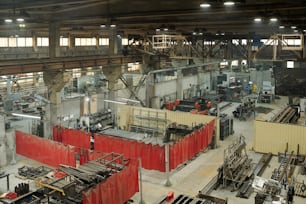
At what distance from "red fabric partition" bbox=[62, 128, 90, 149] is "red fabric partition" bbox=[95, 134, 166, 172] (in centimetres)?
137

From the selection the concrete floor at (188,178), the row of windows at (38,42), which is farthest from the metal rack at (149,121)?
the row of windows at (38,42)

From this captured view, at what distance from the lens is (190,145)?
18859 mm

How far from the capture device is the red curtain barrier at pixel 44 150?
17.3m

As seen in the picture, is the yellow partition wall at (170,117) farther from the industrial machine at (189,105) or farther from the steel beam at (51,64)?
the industrial machine at (189,105)

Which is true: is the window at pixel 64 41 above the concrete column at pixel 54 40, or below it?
above

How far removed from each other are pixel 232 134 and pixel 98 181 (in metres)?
14.8

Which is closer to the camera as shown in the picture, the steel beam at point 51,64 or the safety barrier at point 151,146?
the safety barrier at point 151,146

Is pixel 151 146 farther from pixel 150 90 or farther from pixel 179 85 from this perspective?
pixel 179 85

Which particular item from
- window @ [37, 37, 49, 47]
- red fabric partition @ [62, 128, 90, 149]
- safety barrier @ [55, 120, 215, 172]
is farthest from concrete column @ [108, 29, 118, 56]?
window @ [37, 37, 49, 47]

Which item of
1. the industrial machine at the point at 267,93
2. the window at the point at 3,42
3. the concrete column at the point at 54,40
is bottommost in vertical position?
the industrial machine at the point at 267,93

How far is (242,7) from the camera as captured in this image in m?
12.7

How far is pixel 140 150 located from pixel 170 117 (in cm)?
671

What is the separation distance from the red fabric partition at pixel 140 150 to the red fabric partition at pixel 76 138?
1374 millimetres

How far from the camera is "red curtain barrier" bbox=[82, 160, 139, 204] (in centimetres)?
1231
